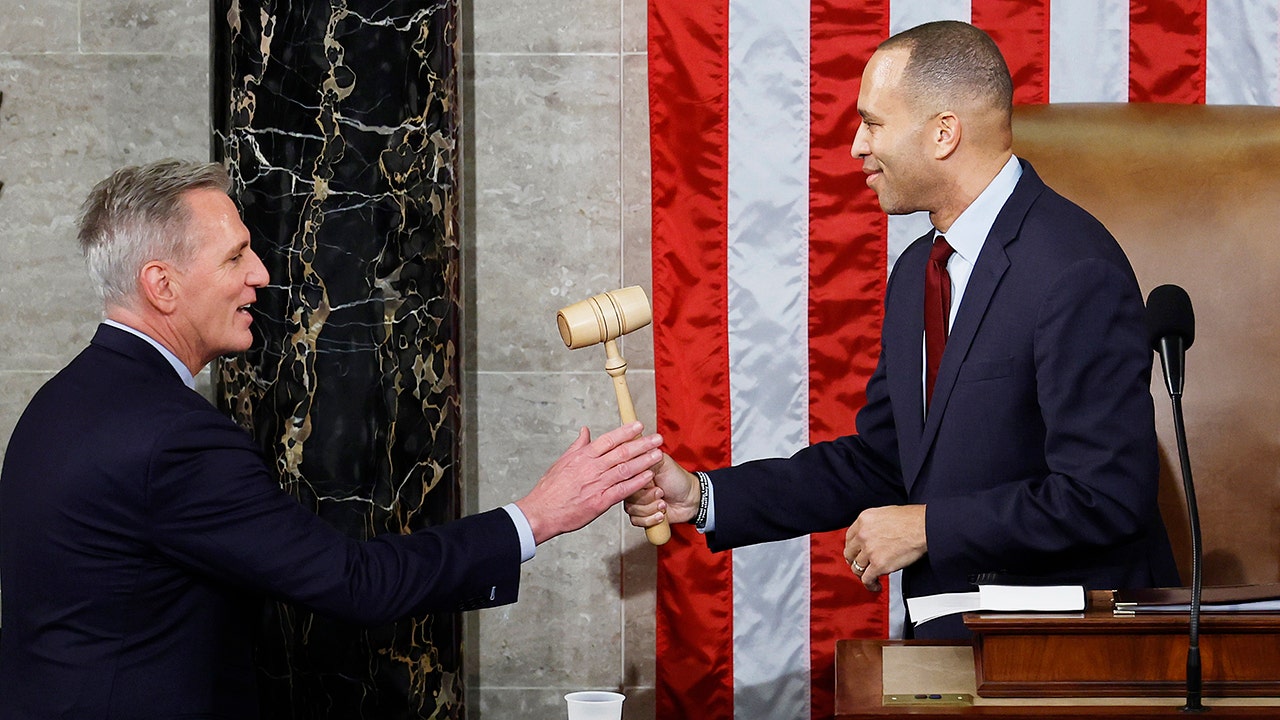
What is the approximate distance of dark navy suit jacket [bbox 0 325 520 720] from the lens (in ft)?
6.42

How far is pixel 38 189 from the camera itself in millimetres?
3537

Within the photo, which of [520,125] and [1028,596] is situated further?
[520,125]

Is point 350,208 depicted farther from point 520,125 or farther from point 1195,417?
point 1195,417

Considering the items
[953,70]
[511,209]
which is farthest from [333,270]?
[953,70]

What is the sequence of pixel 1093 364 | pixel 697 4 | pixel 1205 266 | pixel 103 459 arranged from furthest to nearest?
pixel 697 4 < pixel 1205 266 < pixel 1093 364 < pixel 103 459

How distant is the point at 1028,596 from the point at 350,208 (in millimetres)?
1957

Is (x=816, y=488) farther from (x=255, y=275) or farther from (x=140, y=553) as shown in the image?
(x=140, y=553)

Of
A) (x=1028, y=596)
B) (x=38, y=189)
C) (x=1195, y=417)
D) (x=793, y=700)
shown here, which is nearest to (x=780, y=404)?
(x=793, y=700)

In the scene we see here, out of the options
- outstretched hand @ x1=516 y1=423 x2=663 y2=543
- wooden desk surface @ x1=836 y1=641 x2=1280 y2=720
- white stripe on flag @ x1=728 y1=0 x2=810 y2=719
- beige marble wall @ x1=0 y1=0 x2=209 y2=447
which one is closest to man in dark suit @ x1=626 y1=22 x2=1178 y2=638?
outstretched hand @ x1=516 y1=423 x2=663 y2=543

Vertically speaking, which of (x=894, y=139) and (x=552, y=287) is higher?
(x=894, y=139)

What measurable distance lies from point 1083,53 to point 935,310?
50.5 inches

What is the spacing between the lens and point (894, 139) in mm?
2443

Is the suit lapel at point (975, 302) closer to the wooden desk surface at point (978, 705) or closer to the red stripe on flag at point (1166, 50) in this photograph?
the wooden desk surface at point (978, 705)

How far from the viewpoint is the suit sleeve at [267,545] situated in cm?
195
